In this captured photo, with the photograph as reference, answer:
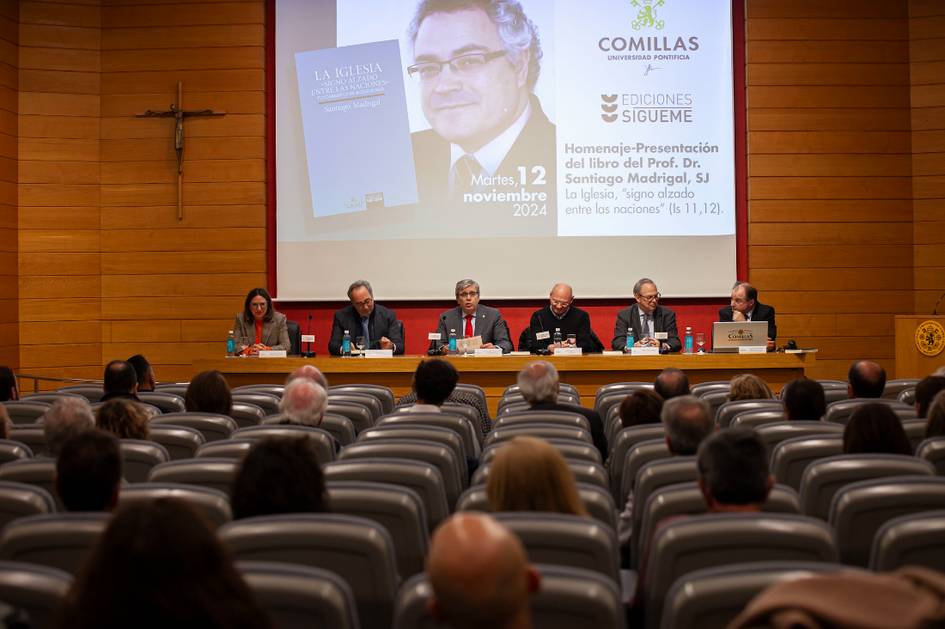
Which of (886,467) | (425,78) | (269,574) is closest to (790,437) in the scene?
(886,467)

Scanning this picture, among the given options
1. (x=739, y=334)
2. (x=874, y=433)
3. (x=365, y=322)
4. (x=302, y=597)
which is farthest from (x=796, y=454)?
(x=365, y=322)

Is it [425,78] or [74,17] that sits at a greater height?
[74,17]

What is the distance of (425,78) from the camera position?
948 cm

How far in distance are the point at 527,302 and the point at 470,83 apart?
2120mm

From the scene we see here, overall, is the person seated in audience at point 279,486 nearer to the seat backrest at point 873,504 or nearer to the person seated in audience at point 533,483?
the person seated in audience at point 533,483

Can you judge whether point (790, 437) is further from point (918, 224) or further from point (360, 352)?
point (918, 224)

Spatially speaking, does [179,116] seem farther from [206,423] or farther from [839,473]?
[839,473]

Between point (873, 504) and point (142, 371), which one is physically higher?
point (142, 371)

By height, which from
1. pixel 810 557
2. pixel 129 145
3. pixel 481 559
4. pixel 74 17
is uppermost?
pixel 74 17

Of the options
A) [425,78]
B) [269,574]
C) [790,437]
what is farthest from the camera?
[425,78]

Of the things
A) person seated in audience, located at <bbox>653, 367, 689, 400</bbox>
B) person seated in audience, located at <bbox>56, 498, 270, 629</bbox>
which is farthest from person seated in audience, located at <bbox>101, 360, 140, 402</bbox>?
person seated in audience, located at <bbox>56, 498, 270, 629</bbox>

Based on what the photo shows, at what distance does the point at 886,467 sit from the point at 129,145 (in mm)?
8414

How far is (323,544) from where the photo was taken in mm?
2121

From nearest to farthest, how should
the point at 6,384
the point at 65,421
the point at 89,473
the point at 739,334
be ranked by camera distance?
1. the point at 89,473
2. the point at 65,421
3. the point at 6,384
4. the point at 739,334
